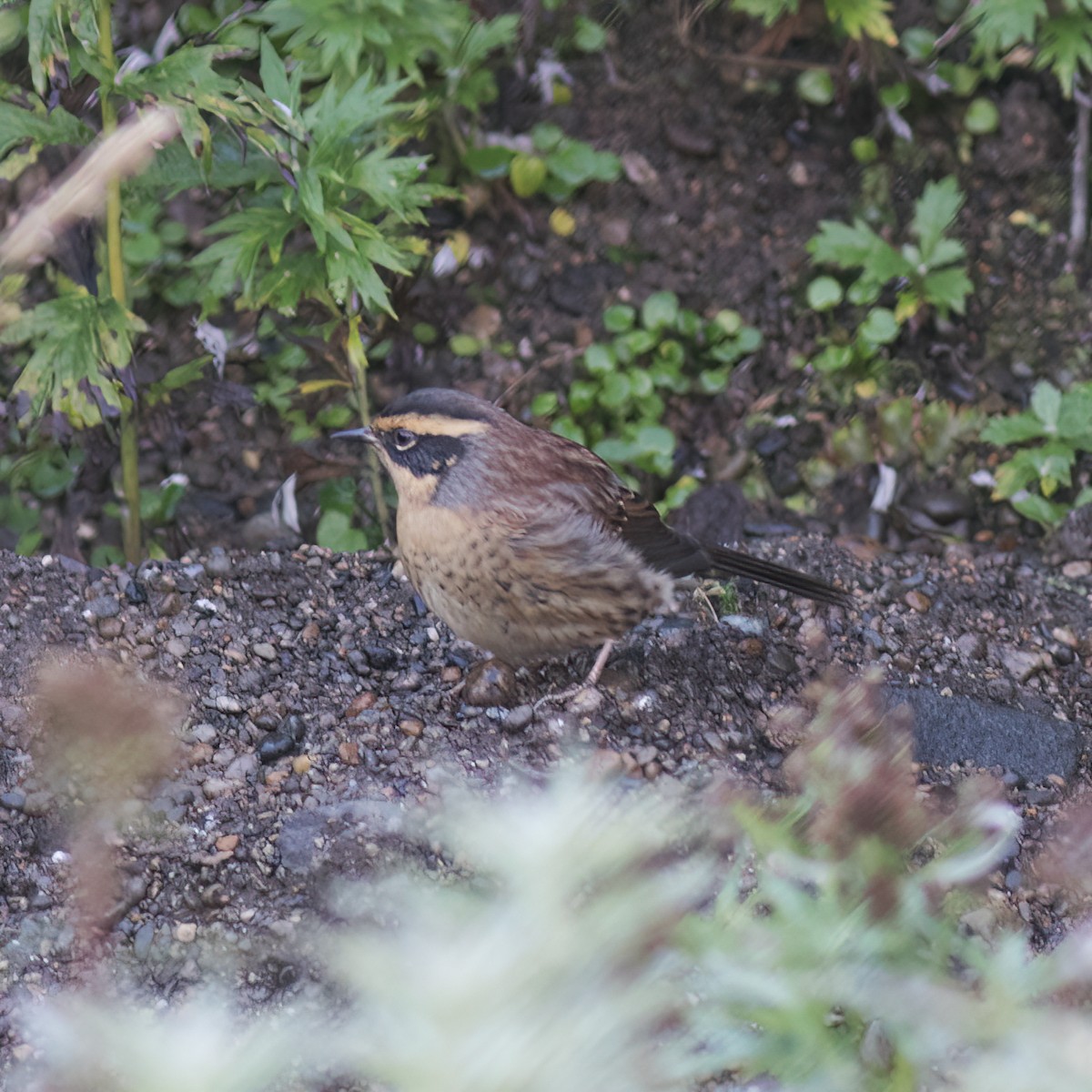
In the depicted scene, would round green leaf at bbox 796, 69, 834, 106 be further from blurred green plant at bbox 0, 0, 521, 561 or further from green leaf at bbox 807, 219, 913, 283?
blurred green plant at bbox 0, 0, 521, 561

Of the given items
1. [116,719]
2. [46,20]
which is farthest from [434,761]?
[46,20]

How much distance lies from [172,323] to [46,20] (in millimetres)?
1929

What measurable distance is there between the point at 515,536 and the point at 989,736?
1.56 metres

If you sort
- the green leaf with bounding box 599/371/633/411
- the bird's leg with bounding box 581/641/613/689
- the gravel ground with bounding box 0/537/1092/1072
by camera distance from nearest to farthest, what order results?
1. the gravel ground with bounding box 0/537/1092/1072
2. the bird's leg with bounding box 581/641/613/689
3. the green leaf with bounding box 599/371/633/411

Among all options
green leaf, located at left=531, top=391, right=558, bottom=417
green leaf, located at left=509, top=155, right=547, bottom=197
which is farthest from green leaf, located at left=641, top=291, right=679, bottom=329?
green leaf, located at left=509, top=155, right=547, bottom=197

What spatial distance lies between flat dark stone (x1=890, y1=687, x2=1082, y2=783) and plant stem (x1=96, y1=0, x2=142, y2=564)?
8.35 feet

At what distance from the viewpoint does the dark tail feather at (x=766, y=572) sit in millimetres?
4652

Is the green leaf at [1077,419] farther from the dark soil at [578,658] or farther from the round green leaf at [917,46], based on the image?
the round green leaf at [917,46]

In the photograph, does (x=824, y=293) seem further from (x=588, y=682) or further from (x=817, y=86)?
(x=588, y=682)

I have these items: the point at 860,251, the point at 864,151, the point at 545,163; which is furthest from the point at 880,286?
the point at 545,163

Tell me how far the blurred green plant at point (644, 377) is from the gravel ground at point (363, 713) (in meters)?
0.84

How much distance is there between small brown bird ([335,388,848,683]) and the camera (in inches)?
161

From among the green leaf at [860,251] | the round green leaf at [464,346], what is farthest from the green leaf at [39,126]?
the green leaf at [860,251]

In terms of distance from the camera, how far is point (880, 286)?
6062 millimetres
